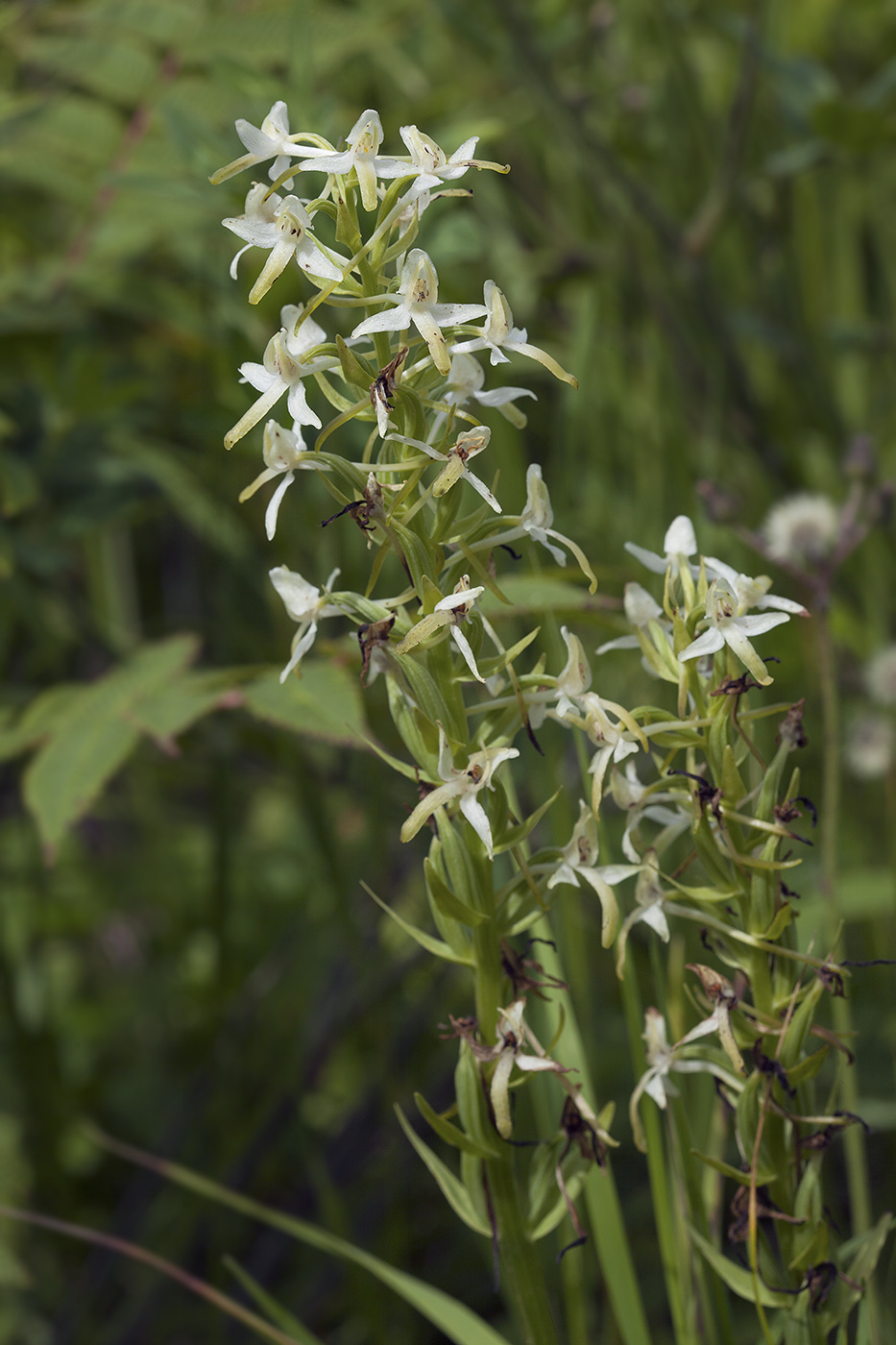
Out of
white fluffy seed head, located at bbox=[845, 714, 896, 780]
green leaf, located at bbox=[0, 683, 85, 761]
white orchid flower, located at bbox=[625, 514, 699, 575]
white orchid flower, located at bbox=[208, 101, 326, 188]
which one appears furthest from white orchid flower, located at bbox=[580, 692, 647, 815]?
white fluffy seed head, located at bbox=[845, 714, 896, 780]

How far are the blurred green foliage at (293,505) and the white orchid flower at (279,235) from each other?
539 mm

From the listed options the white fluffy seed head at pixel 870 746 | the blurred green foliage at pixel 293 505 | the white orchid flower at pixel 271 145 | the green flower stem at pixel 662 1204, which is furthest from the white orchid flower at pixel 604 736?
the white fluffy seed head at pixel 870 746

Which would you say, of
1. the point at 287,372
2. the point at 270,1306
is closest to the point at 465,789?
the point at 287,372

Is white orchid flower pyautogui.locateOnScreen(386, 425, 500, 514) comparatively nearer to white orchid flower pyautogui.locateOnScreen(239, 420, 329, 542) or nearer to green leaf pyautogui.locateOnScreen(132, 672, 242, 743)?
white orchid flower pyautogui.locateOnScreen(239, 420, 329, 542)

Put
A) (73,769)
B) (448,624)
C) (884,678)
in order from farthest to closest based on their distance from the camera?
(884,678), (73,769), (448,624)

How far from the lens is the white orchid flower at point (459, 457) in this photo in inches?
23.4

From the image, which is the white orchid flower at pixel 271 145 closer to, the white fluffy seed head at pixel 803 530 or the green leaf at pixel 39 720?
the green leaf at pixel 39 720

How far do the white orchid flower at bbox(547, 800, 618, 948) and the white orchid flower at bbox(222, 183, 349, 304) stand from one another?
34cm

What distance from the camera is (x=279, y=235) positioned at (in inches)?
25.3

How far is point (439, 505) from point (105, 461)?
1.09 m

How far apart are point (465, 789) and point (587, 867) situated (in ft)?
0.33

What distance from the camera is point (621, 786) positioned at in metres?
0.67

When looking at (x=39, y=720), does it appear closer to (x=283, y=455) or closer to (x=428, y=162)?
(x=283, y=455)

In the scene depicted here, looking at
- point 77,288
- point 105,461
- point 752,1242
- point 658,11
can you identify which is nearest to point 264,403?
point 752,1242
